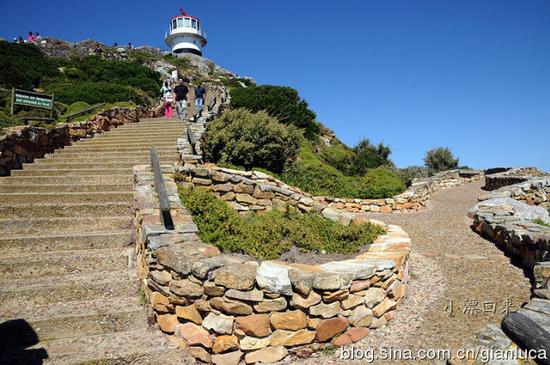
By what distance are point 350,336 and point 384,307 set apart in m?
0.71

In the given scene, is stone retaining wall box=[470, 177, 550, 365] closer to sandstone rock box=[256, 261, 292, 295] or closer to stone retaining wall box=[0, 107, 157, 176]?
sandstone rock box=[256, 261, 292, 295]

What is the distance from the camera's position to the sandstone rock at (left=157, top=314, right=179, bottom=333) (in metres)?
4.14

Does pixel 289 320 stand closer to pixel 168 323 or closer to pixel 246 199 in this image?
pixel 168 323

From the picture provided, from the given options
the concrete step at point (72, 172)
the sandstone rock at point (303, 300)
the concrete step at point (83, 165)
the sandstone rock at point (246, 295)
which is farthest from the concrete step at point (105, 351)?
the concrete step at point (83, 165)

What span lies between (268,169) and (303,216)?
16.8ft

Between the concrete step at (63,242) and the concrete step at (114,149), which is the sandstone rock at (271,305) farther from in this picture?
the concrete step at (114,149)

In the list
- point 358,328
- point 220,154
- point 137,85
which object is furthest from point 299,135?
point 137,85

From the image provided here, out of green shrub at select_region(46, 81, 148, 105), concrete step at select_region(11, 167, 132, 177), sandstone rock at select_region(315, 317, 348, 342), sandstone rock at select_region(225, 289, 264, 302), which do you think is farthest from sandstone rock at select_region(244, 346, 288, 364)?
green shrub at select_region(46, 81, 148, 105)

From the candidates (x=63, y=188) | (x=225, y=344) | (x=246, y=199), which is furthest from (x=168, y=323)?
(x=63, y=188)

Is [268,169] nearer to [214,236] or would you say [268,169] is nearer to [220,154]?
[220,154]

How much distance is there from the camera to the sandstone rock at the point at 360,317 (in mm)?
4285

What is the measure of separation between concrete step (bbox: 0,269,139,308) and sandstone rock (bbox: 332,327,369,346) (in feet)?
8.64

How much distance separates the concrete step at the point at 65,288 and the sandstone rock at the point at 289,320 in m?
2.02

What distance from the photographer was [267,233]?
609cm
